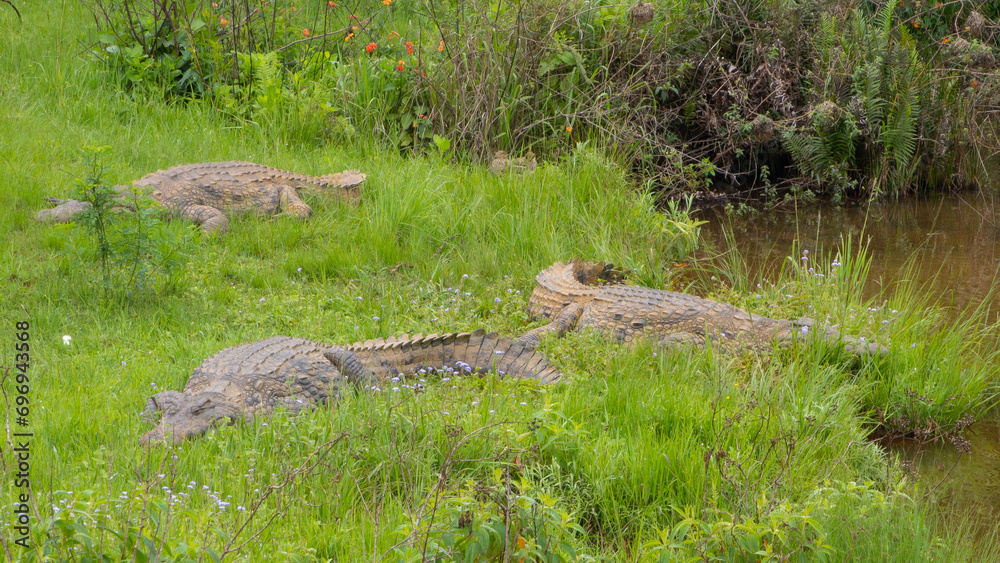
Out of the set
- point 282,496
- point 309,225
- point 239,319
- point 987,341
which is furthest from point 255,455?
point 987,341

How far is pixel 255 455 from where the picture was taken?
305 centimetres

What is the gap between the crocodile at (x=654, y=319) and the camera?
473 centimetres

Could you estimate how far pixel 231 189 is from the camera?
21.4 ft

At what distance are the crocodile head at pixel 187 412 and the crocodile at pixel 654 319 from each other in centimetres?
188

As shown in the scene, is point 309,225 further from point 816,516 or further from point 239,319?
point 816,516

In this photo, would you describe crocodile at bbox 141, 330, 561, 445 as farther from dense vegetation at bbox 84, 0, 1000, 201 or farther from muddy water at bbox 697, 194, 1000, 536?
dense vegetation at bbox 84, 0, 1000, 201

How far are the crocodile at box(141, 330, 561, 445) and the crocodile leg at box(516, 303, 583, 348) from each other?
1.83 ft

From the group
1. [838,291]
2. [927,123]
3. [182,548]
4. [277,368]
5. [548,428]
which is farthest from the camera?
[927,123]

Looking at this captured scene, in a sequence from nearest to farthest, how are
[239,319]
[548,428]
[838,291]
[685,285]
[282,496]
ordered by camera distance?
[282,496] → [548,428] → [239,319] → [838,291] → [685,285]

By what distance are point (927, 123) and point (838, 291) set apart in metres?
4.44

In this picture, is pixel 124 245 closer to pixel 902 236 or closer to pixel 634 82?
pixel 634 82

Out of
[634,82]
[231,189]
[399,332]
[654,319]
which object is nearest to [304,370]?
[399,332]

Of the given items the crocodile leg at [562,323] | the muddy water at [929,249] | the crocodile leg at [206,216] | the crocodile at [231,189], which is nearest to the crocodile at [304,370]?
the crocodile leg at [562,323]

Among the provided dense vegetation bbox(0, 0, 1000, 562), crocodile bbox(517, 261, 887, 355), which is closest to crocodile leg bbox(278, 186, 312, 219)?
dense vegetation bbox(0, 0, 1000, 562)
